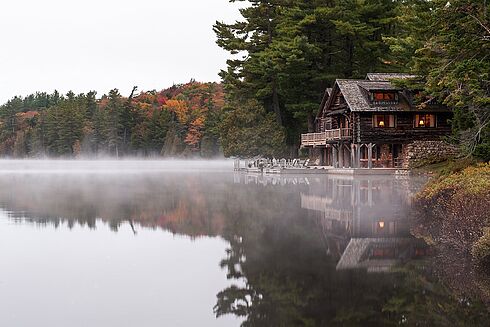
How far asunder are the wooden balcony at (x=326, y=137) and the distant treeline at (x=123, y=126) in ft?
137

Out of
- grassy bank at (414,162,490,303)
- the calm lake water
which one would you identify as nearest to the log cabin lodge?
the calm lake water

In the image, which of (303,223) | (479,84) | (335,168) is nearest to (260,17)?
(335,168)

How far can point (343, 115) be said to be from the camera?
198 feet

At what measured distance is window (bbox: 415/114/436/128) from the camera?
5562 centimetres

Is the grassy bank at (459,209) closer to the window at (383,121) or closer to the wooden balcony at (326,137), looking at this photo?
the window at (383,121)

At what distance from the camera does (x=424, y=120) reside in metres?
55.7

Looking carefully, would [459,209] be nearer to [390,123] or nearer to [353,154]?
[353,154]

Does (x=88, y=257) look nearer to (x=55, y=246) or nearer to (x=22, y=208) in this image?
(x=55, y=246)

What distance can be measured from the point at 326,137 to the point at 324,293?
5068 centimetres

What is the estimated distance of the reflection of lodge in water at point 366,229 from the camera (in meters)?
13.6

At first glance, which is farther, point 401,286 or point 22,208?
point 22,208

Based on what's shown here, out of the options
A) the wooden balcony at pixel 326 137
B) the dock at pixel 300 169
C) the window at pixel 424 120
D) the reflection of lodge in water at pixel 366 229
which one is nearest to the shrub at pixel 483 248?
the reflection of lodge in water at pixel 366 229

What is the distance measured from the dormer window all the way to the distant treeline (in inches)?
2079

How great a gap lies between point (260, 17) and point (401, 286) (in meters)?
66.3
